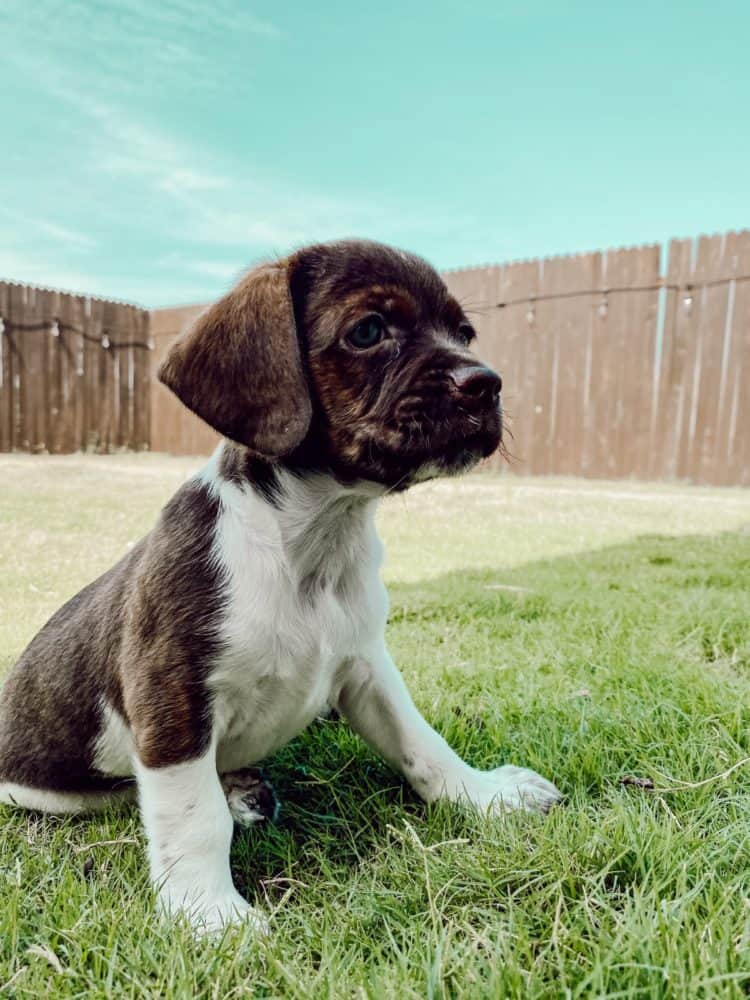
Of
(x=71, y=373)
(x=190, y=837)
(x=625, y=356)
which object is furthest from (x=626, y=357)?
(x=190, y=837)

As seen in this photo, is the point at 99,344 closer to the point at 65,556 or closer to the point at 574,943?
the point at 65,556

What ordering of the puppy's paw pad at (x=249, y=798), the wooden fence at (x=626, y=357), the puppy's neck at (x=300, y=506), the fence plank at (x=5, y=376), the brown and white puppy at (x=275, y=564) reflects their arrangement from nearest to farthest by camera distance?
the brown and white puppy at (x=275, y=564) → the puppy's neck at (x=300, y=506) → the puppy's paw pad at (x=249, y=798) → the wooden fence at (x=626, y=357) → the fence plank at (x=5, y=376)

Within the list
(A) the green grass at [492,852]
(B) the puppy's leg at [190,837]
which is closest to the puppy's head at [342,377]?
(B) the puppy's leg at [190,837]

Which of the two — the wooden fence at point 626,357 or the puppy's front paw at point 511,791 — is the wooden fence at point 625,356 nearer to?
the wooden fence at point 626,357

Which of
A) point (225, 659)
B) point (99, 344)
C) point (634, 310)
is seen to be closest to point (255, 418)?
point (225, 659)

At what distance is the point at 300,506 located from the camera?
1.99 m

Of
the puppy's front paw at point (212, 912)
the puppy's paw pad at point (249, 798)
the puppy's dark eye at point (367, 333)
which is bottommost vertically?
the puppy's paw pad at point (249, 798)

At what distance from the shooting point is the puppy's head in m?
1.88

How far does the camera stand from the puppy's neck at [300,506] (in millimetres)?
1960

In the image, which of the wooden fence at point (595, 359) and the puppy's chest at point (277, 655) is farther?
the wooden fence at point (595, 359)

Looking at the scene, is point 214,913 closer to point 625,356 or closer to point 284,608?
point 284,608

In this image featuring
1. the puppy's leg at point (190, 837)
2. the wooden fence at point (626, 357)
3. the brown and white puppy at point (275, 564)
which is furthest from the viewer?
the wooden fence at point (626, 357)

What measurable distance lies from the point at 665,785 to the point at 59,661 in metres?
1.66

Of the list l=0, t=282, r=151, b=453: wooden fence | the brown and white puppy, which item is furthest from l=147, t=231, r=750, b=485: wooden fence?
the brown and white puppy
